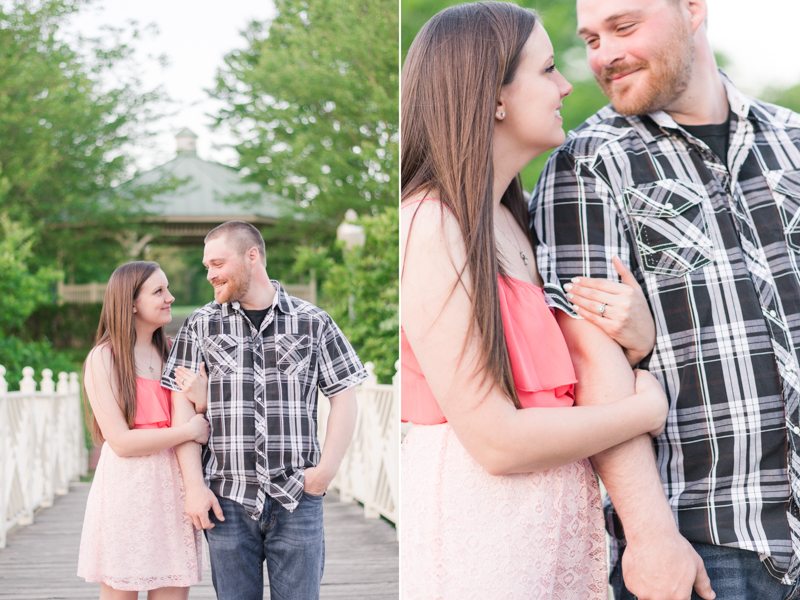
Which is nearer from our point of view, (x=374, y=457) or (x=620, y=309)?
(x=620, y=309)

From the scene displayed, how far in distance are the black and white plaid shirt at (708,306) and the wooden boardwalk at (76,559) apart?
128 cm

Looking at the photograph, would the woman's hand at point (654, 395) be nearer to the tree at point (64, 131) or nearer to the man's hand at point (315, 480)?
the man's hand at point (315, 480)

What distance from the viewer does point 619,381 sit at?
109cm

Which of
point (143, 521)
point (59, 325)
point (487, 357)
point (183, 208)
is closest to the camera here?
point (487, 357)

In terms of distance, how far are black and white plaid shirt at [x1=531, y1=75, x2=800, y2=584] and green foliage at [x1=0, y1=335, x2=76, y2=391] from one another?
3.42 meters

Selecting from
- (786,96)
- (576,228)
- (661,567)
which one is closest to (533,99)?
(576,228)

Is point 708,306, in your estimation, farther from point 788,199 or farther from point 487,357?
point 487,357

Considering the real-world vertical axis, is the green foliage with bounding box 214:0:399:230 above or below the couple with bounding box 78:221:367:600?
above

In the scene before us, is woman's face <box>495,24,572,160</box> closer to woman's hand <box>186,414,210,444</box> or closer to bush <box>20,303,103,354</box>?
woman's hand <box>186,414,210,444</box>

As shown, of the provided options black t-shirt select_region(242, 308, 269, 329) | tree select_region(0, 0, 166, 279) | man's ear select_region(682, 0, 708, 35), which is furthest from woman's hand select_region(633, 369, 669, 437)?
tree select_region(0, 0, 166, 279)

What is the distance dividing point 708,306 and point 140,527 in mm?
1482

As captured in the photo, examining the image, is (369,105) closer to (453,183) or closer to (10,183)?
(10,183)

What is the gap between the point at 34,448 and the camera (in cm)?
312

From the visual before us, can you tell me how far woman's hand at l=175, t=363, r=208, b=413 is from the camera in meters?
1.72
